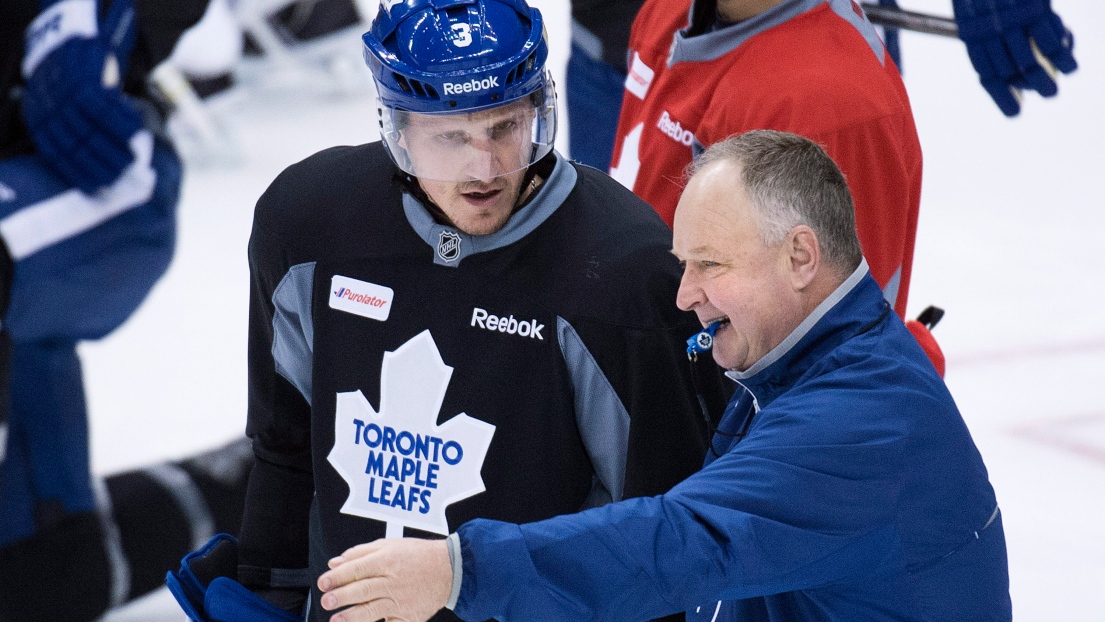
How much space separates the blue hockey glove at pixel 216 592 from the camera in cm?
150

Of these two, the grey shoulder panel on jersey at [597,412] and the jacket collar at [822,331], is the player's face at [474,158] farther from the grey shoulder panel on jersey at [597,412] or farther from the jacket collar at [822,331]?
the jacket collar at [822,331]

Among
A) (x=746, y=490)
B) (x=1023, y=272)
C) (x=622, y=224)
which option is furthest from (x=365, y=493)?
(x=1023, y=272)

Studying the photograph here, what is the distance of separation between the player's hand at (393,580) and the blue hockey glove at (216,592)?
50 cm

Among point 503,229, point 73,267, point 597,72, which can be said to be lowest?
point 73,267

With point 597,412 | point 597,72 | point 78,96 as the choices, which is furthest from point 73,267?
point 597,412

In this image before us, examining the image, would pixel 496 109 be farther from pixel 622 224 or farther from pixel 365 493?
pixel 365 493

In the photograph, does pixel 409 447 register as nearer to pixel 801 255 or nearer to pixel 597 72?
pixel 801 255

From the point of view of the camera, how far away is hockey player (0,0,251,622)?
8.47ft

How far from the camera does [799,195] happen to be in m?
1.24

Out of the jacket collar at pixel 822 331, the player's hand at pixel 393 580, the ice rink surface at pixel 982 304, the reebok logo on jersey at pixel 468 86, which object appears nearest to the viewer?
the player's hand at pixel 393 580

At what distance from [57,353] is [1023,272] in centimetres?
287

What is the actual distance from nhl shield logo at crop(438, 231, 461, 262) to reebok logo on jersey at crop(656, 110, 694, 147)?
0.46 meters

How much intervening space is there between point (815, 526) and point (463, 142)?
0.60 m

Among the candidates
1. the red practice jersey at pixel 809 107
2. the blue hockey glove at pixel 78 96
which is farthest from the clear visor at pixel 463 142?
the blue hockey glove at pixel 78 96
